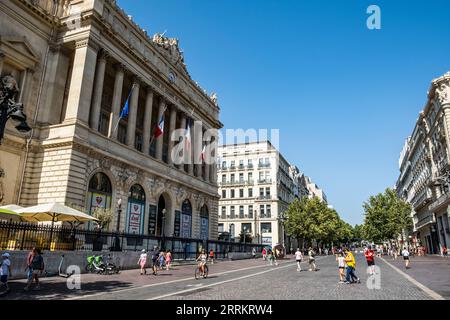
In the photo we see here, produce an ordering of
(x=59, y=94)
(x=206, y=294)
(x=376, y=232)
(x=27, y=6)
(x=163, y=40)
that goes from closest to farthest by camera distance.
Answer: (x=206, y=294)
(x=27, y=6)
(x=59, y=94)
(x=163, y=40)
(x=376, y=232)

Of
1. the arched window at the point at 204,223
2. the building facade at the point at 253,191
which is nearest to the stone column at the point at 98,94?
the arched window at the point at 204,223

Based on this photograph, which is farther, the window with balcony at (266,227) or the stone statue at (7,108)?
the window with balcony at (266,227)

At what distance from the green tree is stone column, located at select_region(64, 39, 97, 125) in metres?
60.7

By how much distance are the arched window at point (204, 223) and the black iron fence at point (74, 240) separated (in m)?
13.5

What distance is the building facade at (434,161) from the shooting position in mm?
48375

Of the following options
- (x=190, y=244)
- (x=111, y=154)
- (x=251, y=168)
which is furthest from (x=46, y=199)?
→ (x=251, y=168)

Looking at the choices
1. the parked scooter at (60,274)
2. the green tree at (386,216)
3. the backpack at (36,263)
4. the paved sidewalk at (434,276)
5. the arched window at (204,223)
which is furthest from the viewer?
the green tree at (386,216)

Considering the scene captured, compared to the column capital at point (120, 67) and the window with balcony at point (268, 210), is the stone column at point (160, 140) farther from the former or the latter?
the window with balcony at point (268, 210)

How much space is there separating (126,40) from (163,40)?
9.48 meters

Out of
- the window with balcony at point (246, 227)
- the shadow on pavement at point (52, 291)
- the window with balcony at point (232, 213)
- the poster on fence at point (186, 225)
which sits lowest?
the shadow on pavement at point (52, 291)

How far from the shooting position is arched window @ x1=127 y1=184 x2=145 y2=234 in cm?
3312

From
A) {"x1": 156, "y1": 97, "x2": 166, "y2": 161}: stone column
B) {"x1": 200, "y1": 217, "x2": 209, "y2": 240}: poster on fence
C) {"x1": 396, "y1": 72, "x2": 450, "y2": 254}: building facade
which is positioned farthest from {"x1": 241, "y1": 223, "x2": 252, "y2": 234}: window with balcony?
{"x1": 156, "y1": 97, "x2": 166, "y2": 161}: stone column
